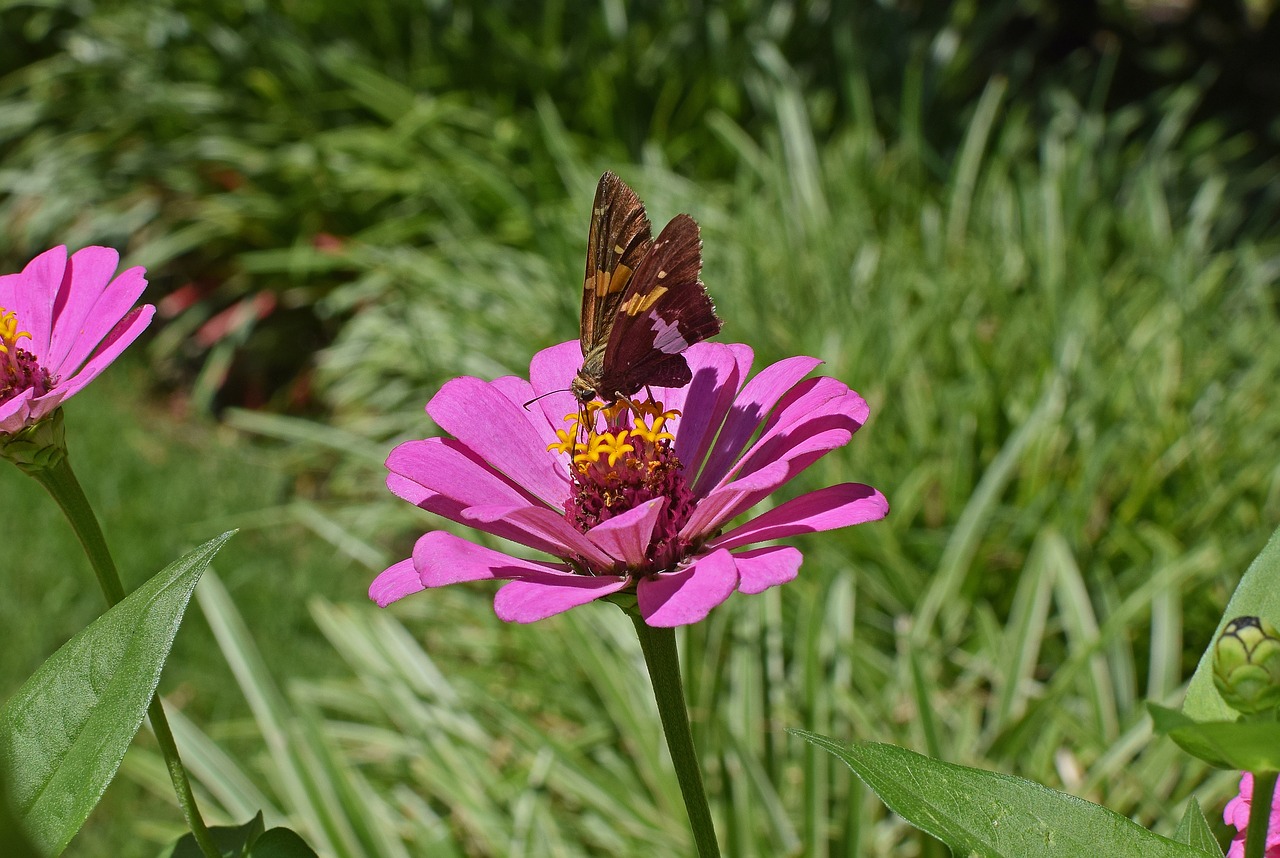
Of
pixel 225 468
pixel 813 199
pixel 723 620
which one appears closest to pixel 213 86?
pixel 225 468

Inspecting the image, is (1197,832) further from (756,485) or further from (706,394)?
(706,394)

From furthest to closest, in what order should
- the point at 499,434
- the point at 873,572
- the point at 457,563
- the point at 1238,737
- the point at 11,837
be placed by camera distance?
the point at 873,572 < the point at 499,434 < the point at 457,563 < the point at 1238,737 < the point at 11,837

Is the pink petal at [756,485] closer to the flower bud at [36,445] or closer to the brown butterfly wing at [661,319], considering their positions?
the brown butterfly wing at [661,319]

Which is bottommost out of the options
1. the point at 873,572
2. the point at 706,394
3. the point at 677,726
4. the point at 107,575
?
the point at 873,572

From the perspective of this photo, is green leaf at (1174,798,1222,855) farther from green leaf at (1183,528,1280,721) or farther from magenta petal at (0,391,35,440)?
magenta petal at (0,391,35,440)

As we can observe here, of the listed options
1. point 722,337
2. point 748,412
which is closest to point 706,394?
point 748,412

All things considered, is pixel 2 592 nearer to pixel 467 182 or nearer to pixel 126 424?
pixel 126 424

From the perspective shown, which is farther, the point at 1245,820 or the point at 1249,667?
the point at 1245,820
